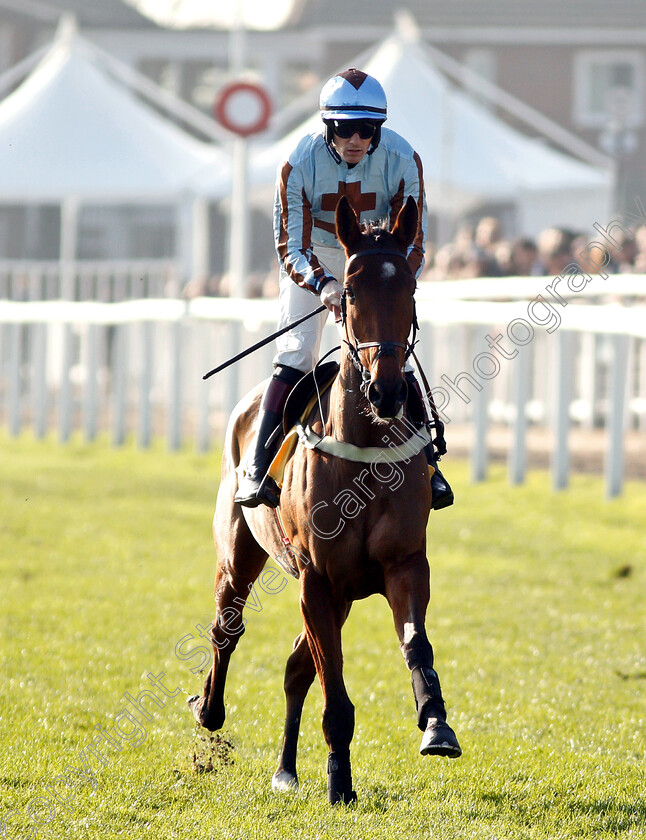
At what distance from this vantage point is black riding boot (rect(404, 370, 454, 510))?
4.77m

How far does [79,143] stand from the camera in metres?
20.6

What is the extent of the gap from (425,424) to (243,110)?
10.8 metres

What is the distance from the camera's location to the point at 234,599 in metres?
5.60

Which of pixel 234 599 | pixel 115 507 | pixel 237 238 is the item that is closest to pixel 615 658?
pixel 234 599

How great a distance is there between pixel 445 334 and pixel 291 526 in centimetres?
847

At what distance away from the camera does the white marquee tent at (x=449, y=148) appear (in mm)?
19891

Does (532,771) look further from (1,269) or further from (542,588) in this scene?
(1,269)

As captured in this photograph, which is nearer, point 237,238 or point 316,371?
point 316,371

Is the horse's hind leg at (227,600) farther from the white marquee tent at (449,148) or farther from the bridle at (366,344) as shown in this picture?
the white marquee tent at (449,148)
